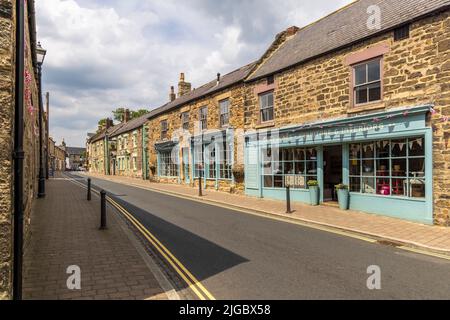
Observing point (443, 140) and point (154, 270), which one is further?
point (443, 140)

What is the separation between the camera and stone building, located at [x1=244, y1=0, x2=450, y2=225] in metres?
9.07

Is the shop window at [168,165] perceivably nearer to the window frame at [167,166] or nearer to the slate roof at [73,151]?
the window frame at [167,166]

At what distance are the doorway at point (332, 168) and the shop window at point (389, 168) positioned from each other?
2.61 m

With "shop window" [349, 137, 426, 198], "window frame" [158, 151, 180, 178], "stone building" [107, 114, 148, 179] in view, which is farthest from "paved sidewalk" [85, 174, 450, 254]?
"stone building" [107, 114, 148, 179]

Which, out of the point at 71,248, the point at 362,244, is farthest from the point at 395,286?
the point at 71,248

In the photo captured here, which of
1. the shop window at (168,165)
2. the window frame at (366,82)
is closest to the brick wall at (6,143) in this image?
the window frame at (366,82)

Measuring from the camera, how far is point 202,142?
2148 cm

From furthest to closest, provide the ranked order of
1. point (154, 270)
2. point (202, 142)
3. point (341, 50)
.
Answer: point (202, 142) < point (341, 50) < point (154, 270)

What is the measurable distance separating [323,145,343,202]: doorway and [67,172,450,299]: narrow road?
227 inches

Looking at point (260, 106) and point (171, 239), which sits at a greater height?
point (260, 106)

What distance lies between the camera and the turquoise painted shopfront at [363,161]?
943cm

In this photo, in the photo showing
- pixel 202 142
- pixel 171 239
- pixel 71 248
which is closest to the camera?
pixel 71 248

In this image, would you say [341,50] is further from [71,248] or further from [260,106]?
[71,248]

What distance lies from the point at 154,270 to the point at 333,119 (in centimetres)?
918
